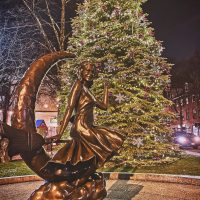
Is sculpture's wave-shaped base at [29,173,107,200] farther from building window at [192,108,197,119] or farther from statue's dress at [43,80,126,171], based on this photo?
building window at [192,108,197,119]

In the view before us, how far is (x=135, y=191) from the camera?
777 centimetres

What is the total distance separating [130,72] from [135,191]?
284 inches

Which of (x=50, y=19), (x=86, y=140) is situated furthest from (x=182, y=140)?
(x=86, y=140)

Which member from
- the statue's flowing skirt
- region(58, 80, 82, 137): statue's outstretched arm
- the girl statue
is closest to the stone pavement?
the girl statue

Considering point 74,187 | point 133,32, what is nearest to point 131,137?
point 133,32

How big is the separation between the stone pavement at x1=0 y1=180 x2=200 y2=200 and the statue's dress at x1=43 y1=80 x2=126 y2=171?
2.27 metres

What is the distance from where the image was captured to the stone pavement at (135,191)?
23.4 feet

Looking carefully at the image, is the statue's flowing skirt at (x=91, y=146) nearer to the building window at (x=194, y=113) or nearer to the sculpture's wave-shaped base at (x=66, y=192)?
the sculpture's wave-shaped base at (x=66, y=192)

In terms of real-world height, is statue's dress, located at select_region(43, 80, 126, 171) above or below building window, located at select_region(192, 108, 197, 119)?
above

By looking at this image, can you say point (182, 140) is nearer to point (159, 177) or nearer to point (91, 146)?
point (159, 177)

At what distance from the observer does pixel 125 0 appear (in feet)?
50.5

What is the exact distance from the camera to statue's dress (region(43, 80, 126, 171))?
16.0 ft

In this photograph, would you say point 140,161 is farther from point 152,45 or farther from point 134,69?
point 152,45

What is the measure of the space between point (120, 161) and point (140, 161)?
975mm
